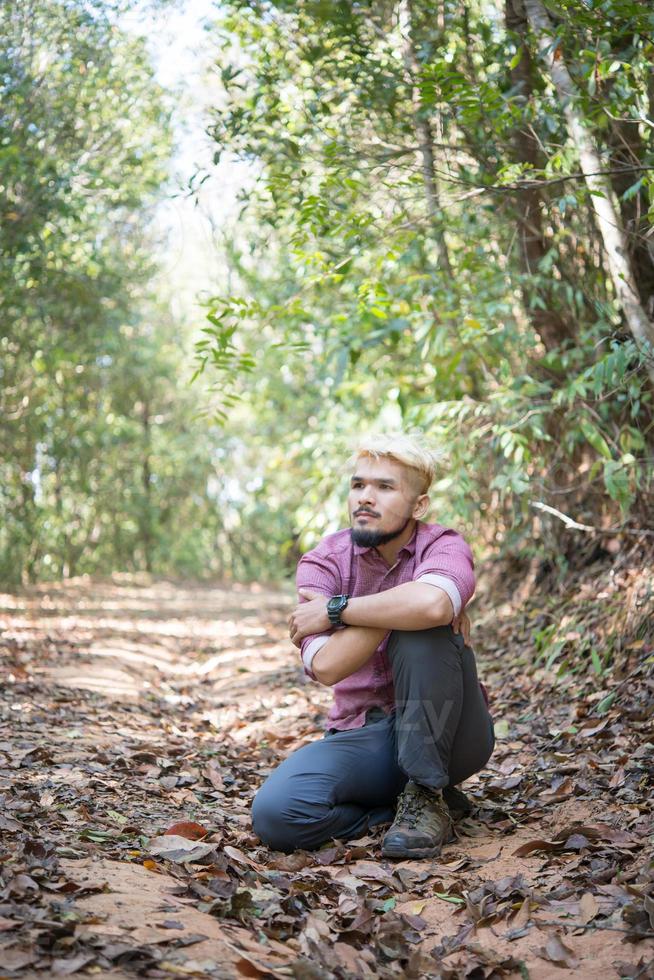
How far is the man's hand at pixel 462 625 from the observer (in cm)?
312

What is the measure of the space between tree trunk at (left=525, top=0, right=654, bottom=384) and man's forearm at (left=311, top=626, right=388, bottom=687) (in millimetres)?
2096

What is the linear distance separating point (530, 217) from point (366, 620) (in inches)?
139

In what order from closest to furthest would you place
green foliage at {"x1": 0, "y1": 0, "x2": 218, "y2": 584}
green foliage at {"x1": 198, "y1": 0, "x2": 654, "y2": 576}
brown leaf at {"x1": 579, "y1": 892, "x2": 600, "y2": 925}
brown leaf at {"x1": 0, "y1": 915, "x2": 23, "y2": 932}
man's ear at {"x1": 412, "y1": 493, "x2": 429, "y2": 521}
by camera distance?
1. brown leaf at {"x1": 0, "y1": 915, "x2": 23, "y2": 932}
2. brown leaf at {"x1": 579, "y1": 892, "x2": 600, "y2": 925}
3. man's ear at {"x1": 412, "y1": 493, "x2": 429, "y2": 521}
4. green foliage at {"x1": 198, "y1": 0, "x2": 654, "y2": 576}
5. green foliage at {"x1": 0, "y1": 0, "x2": 218, "y2": 584}

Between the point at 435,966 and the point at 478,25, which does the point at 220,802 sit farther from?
the point at 478,25

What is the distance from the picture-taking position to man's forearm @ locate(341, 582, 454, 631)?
2.93 m

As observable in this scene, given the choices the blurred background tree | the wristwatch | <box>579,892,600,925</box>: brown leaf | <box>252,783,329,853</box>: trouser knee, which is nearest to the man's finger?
the wristwatch

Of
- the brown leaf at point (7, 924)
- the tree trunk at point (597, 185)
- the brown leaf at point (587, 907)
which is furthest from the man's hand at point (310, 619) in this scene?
the tree trunk at point (597, 185)

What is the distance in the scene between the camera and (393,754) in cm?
319

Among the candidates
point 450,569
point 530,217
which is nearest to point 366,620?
point 450,569

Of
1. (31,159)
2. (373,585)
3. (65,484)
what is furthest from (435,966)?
(65,484)

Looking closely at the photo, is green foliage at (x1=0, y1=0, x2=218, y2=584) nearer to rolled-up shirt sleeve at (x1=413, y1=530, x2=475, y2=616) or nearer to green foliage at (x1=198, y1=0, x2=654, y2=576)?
green foliage at (x1=198, y1=0, x2=654, y2=576)

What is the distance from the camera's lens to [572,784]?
3498 mm

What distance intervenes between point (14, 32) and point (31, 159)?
35.9 inches

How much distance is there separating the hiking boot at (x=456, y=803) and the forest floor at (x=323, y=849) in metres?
0.05
